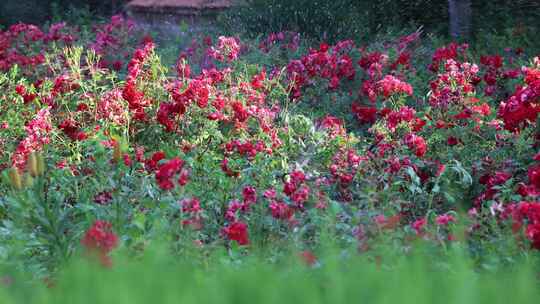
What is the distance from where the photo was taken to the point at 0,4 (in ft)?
56.2

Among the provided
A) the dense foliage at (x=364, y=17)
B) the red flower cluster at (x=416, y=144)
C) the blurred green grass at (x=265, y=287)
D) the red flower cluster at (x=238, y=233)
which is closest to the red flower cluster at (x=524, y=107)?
the red flower cluster at (x=416, y=144)

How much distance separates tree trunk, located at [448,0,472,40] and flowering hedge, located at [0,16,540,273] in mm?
4104

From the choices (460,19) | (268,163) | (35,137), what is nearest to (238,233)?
(268,163)

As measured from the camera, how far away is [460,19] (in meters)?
11.3

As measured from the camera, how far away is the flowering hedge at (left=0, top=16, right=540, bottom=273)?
357 centimetres

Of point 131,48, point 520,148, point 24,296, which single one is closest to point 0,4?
point 131,48

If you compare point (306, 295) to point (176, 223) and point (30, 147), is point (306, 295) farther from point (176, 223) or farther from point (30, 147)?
point (30, 147)

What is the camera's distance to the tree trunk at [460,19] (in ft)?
37.0

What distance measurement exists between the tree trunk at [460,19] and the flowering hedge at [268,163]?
13.5 ft

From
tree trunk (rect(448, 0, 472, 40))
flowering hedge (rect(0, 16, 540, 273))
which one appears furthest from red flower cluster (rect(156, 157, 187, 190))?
tree trunk (rect(448, 0, 472, 40))

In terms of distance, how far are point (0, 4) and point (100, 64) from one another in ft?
33.9

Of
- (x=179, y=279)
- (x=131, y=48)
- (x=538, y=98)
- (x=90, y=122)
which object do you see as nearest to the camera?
(x=179, y=279)

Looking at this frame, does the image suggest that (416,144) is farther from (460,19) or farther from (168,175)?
(460,19)

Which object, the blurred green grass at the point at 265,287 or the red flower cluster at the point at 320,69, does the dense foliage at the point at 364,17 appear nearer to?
the red flower cluster at the point at 320,69
